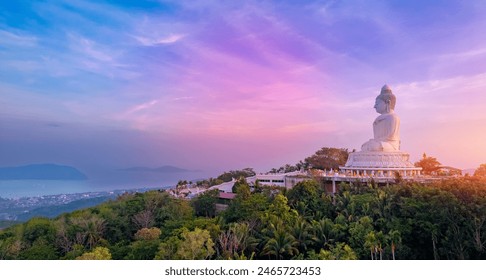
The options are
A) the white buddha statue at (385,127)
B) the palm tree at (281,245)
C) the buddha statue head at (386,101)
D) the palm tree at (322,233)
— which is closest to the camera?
the palm tree at (281,245)

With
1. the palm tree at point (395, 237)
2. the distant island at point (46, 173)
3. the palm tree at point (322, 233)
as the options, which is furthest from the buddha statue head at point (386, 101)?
the distant island at point (46, 173)

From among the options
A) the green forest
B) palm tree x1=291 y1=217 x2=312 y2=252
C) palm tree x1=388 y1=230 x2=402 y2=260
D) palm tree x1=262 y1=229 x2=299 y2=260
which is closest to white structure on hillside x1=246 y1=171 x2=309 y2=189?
the green forest

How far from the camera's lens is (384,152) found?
24750mm

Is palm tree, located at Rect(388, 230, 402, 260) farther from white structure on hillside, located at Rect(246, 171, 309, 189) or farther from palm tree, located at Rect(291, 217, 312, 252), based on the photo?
white structure on hillside, located at Rect(246, 171, 309, 189)

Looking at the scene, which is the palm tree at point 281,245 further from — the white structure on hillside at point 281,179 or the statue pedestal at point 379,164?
the statue pedestal at point 379,164

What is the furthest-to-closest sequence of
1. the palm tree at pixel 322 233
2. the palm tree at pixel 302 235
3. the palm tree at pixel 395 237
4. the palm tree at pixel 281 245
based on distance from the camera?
the palm tree at pixel 302 235
the palm tree at pixel 322 233
the palm tree at pixel 281 245
the palm tree at pixel 395 237

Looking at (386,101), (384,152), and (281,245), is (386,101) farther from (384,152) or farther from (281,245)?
(281,245)

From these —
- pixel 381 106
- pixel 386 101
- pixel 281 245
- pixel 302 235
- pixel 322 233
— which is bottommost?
pixel 281 245

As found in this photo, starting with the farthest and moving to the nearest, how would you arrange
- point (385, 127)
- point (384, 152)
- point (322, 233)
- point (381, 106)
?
point (381, 106)
point (385, 127)
point (384, 152)
point (322, 233)

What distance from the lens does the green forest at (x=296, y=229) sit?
40.4 feet

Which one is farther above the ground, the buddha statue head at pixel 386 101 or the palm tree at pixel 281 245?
the buddha statue head at pixel 386 101

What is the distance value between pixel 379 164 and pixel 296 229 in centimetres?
1222

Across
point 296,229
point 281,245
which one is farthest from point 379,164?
point 281,245
